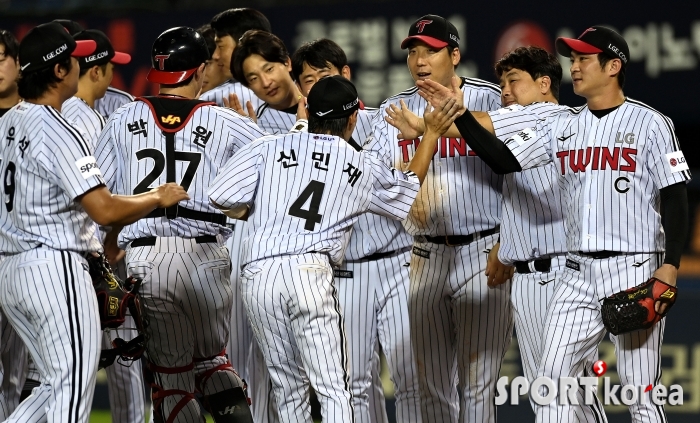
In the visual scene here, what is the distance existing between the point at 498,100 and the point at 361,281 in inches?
45.8

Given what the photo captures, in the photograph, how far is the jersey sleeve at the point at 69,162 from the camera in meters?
4.34

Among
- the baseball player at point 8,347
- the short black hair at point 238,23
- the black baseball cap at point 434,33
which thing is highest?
the short black hair at point 238,23

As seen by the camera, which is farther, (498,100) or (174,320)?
(498,100)

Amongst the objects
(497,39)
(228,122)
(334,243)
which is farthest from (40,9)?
(334,243)

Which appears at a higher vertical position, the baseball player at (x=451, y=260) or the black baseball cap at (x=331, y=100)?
the black baseball cap at (x=331, y=100)

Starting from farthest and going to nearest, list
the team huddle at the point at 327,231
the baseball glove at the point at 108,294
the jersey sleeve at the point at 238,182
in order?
the baseball glove at the point at 108,294 < the jersey sleeve at the point at 238,182 < the team huddle at the point at 327,231

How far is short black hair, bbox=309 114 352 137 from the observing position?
4.69 meters

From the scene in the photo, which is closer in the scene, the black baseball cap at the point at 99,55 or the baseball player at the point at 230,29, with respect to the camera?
the black baseball cap at the point at 99,55

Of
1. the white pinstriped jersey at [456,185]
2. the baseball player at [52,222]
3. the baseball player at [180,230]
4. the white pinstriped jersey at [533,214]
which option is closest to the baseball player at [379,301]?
the white pinstriped jersey at [456,185]

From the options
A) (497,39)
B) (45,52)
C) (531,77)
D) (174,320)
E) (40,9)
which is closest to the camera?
(45,52)

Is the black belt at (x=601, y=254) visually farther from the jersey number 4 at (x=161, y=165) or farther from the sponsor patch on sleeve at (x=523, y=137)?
the jersey number 4 at (x=161, y=165)

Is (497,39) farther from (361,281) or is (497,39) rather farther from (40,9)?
(40,9)

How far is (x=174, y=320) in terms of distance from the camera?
5.03 m

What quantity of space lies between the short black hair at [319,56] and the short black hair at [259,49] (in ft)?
0.43
